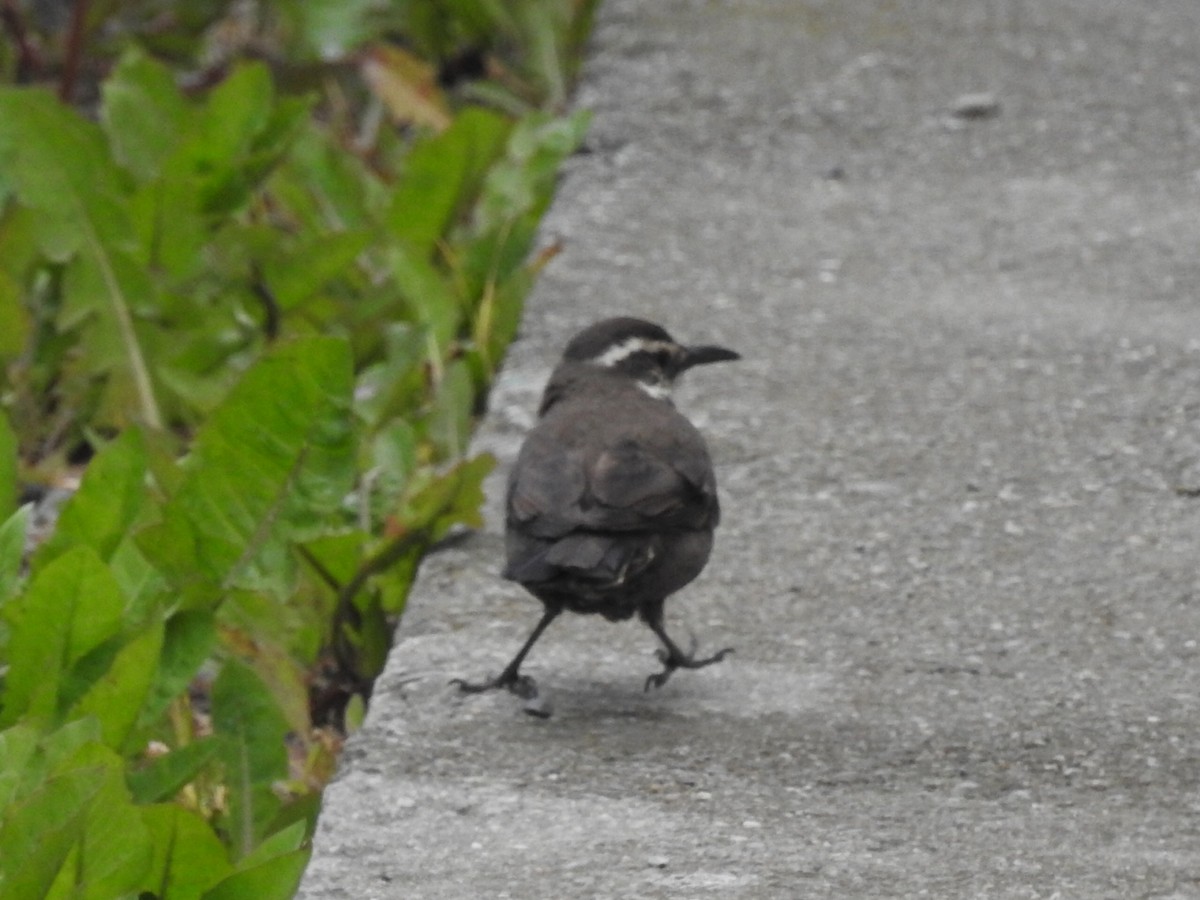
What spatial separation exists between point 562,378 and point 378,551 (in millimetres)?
546

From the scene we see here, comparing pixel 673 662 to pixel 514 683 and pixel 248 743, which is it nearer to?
pixel 514 683

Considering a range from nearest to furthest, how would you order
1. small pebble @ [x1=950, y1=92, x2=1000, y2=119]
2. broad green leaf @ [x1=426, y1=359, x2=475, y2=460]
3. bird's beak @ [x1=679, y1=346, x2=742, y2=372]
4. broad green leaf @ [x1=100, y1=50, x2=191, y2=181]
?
bird's beak @ [x1=679, y1=346, x2=742, y2=372] → broad green leaf @ [x1=426, y1=359, x2=475, y2=460] → broad green leaf @ [x1=100, y1=50, x2=191, y2=181] → small pebble @ [x1=950, y1=92, x2=1000, y2=119]

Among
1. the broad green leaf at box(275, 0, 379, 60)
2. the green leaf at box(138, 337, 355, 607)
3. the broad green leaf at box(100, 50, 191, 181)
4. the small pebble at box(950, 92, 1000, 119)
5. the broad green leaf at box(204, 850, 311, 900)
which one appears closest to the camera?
the broad green leaf at box(204, 850, 311, 900)

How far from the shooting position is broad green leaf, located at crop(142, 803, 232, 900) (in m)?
3.44

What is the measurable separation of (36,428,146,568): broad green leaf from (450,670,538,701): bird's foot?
2.50ft

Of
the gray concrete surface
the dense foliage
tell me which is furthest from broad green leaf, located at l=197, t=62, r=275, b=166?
the gray concrete surface

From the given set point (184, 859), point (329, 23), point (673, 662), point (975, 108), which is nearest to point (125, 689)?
point (184, 859)

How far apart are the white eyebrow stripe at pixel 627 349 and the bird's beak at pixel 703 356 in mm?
56

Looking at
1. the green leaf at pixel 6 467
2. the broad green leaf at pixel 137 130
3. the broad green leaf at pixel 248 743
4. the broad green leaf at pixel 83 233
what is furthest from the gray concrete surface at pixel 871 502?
the broad green leaf at pixel 137 130

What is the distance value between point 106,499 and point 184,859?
1075 mm

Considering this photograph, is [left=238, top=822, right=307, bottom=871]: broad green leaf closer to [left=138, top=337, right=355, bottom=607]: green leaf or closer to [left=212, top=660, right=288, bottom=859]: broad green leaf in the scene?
[left=212, top=660, right=288, bottom=859]: broad green leaf

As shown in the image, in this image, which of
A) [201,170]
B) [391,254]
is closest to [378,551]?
[391,254]

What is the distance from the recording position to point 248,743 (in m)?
4.05

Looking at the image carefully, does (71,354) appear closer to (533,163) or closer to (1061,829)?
(533,163)
